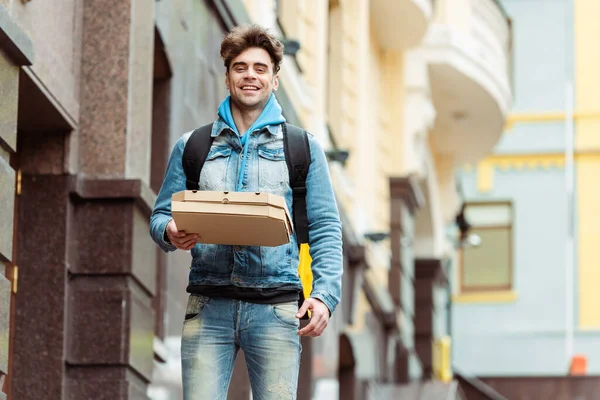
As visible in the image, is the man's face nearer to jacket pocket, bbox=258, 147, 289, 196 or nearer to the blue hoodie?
the blue hoodie

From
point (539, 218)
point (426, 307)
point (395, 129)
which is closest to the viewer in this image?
point (395, 129)

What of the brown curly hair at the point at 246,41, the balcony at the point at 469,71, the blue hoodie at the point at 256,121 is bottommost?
the blue hoodie at the point at 256,121

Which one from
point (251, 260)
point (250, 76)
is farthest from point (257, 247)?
point (250, 76)

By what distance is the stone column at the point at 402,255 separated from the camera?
84.3ft

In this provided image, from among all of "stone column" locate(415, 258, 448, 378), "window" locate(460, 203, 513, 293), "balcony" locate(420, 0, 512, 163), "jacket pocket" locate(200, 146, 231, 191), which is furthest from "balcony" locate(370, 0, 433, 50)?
"jacket pocket" locate(200, 146, 231, 191)

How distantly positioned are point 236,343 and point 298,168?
29.7 inches

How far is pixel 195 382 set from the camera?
6.41 metres

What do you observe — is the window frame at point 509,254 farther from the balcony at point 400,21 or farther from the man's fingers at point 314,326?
the man's fingers at point 314,326

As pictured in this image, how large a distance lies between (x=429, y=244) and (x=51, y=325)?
→ 21.9m

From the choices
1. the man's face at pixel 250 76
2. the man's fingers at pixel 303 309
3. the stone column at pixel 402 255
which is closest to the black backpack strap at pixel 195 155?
the man's face at pixel 250 76

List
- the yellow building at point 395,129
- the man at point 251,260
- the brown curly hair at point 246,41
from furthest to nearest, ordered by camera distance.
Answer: the yellow building at point 395,129 → the brown curly hair at point 246,41 → the man at point 251,260

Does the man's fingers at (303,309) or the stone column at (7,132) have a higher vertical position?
the stone column at (7,132)

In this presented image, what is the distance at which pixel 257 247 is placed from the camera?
6.56 meters

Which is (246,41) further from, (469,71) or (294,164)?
(469,71)
